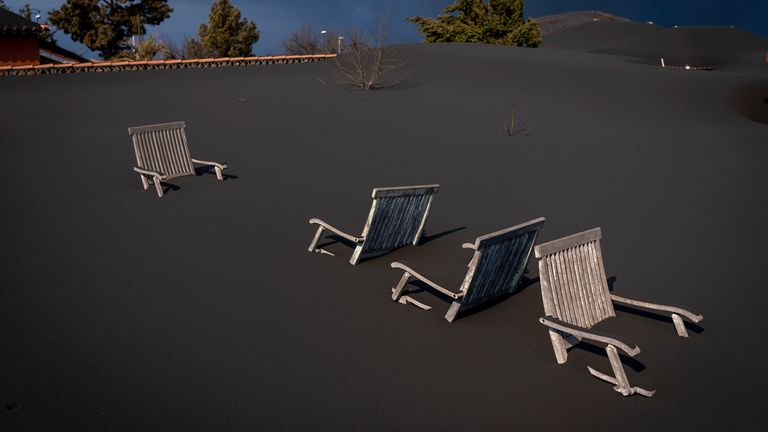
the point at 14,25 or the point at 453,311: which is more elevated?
the point at 14,25

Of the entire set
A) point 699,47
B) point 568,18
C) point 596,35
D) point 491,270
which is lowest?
point 491,270

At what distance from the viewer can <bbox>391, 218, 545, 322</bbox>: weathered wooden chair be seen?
16.7 feet

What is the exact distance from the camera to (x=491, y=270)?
17.5ft

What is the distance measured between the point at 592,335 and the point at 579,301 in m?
0.81

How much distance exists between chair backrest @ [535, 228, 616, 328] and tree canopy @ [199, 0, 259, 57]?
50.8 metres

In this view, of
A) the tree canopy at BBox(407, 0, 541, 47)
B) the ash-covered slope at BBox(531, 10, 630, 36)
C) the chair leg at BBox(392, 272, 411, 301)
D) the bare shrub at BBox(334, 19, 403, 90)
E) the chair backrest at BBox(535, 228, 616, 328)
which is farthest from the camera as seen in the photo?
the ash-covered slope at BBox(531, 10, 630, 36)

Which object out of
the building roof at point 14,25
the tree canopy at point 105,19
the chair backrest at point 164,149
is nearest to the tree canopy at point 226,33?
the tree canopy at point 105,19

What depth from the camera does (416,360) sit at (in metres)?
4.77

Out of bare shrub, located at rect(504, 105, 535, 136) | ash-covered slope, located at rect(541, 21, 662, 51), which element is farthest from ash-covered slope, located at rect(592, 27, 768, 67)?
bare shrub, located at rect(504, 105, 535, 136)

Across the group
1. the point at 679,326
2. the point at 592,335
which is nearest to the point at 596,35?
the point at 679,326

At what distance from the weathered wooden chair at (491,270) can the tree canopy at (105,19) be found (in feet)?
151

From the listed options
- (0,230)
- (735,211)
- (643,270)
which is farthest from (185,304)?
(735,211)

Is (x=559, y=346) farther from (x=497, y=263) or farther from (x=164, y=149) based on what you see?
(x=164, y=149)

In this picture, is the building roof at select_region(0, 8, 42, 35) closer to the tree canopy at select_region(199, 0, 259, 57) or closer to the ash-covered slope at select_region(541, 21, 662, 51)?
the tree canopy at select_region(199, 0, 259, 57)
